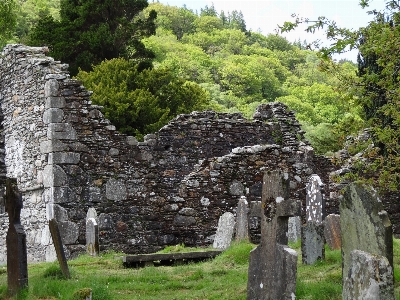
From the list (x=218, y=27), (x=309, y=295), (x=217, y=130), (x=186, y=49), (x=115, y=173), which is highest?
(x=218, y=27)

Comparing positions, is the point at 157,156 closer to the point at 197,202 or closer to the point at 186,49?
the point at 197,202

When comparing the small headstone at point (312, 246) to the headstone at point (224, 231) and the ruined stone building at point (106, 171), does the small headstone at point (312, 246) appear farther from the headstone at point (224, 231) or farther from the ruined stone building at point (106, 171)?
the ruined stone building at point (106, 171)

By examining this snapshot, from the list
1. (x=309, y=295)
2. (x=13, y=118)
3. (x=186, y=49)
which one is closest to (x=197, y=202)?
(x=13, y=118)

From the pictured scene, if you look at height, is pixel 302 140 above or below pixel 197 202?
above

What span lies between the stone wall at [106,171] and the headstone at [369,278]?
968 centimetres

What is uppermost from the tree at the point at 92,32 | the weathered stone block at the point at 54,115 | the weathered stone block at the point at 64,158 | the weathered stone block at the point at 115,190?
the tree at the point at 92,32

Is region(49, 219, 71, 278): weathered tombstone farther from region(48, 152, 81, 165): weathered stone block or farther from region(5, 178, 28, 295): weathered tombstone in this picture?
region(48, 152, 81, 165): weathered stone block

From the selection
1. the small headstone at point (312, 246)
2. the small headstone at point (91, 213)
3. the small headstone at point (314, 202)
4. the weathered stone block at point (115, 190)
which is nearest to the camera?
the small headstone at point (312, 246)

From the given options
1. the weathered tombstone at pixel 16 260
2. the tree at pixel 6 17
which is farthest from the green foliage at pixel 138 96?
the weathered tombstone at pixel 16 260

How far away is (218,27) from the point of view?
103438 millimetres

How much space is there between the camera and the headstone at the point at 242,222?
580 inches

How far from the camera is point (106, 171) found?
16594mm

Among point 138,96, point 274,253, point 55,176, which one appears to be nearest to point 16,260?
point 274,253

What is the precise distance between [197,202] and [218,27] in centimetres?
8853
